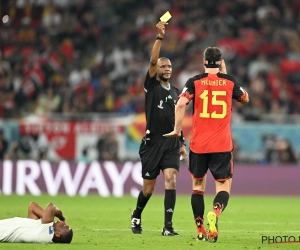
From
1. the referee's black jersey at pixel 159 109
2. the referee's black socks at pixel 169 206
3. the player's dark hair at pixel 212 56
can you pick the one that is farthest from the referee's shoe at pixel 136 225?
the player's dark hair at pixel 212 56

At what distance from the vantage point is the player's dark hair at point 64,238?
942cm

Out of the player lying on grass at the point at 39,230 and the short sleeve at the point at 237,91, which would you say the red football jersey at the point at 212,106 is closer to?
the short sleeve at the point at 237,91

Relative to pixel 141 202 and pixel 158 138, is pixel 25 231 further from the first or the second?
pixel 158 138

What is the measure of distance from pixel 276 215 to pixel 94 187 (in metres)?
6.60

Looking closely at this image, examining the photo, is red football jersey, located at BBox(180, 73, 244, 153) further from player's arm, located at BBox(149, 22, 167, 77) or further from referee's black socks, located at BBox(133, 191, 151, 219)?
referee's black socks, located at BBox(133, 191, 151, 219)

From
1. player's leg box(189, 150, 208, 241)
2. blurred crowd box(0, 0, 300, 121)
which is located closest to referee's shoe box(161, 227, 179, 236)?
player's leg box(189, 150, 208, 241)

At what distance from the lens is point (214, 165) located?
32.9 ft

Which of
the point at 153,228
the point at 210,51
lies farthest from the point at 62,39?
the point at 210,51

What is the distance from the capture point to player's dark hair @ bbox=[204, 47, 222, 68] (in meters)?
9.93

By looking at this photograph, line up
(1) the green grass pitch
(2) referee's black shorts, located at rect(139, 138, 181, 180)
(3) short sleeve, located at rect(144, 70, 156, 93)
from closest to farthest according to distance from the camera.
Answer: (1) the green grass pitch → (3) short sleeve, located at rect(144, 70, 156, 93) → (2) referee's black shorts, located at rect(139, 138, 181, 180)

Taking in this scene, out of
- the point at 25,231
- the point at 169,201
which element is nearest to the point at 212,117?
the point at 169,201

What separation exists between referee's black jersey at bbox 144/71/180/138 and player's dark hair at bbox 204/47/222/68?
151 cm

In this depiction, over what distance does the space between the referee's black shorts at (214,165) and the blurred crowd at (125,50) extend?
12502 mm

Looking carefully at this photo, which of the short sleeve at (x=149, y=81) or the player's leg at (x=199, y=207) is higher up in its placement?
the short sleeve at (x=149, y=81)
